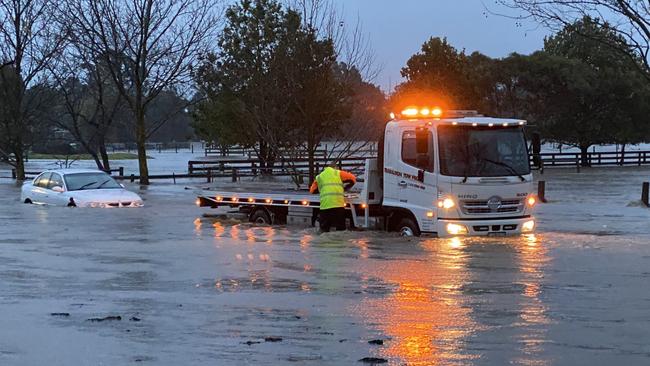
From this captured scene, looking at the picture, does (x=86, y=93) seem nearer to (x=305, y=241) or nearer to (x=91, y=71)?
(x=91, y=71)

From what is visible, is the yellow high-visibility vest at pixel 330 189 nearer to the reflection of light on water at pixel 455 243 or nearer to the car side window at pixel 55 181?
the reflection of light on water at pixel 455 243

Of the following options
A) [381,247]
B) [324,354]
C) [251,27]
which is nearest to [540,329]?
[324,354]

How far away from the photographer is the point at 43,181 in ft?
71.1

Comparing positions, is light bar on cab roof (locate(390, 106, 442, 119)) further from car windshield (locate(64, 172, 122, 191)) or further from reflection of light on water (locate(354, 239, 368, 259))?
car windshield (locate(64, 172, 122, 191))

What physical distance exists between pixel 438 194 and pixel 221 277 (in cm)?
467

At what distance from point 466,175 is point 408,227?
1.56m

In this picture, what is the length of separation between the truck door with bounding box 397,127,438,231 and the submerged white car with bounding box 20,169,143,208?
9.07 meters

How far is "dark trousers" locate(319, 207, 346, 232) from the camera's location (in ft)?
48.5

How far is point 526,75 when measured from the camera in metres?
52.6

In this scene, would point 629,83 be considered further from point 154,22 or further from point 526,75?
point 154,22

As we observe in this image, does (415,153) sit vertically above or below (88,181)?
above

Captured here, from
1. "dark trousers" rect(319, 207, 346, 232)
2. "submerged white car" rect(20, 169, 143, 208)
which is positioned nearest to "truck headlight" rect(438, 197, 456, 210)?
"dark trousers" rect(319, 207, 346, 232)

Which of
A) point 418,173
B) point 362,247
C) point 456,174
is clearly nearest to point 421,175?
point 418,173

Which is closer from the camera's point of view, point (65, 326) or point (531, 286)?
point (65, 326)
